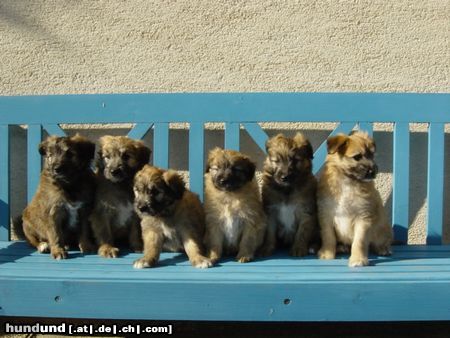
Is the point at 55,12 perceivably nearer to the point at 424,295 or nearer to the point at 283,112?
the point at 283,112

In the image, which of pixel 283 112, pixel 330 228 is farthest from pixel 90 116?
pixel 330 228

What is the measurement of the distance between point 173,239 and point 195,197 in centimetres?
51


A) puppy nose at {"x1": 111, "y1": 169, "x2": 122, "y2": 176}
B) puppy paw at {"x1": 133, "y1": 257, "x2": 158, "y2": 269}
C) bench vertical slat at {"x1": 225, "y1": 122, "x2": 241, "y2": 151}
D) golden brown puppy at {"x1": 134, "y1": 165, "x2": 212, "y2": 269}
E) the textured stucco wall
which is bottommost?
puppy paw at {"x1": 133, "y1": 257, "x2": 158, "y2": 269}

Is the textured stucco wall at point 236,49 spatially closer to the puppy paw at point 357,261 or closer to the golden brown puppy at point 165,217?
the golden brown puppy at point 165,217

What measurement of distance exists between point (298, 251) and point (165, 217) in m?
1.02

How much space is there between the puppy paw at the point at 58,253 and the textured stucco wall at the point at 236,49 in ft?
5.56

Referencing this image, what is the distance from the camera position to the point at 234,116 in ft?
14.7

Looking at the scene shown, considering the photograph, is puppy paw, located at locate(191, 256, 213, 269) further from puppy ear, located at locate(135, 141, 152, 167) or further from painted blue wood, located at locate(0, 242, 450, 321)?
puppy ear, located at locate(135, 141, 152, 167)

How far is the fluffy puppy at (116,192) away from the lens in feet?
13.1

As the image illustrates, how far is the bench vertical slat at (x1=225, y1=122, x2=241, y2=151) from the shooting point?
449 centimetres

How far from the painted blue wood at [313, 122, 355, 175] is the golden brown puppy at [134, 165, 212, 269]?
1.22 m

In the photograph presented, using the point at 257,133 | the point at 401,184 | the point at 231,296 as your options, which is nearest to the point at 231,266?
the point at 231,296

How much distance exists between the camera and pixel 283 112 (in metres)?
4.42

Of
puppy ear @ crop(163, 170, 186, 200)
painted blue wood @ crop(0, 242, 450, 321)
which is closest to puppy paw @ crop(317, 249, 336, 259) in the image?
painted blue wood @ crop(0, 242, 450, 321)
